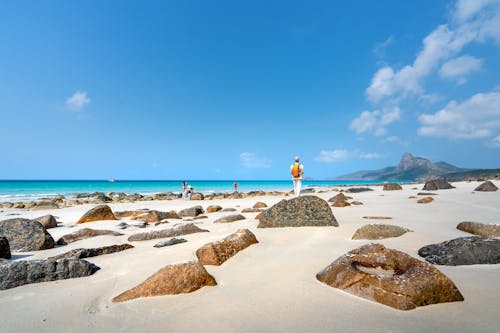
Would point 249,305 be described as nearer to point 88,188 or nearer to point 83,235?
point 83,235

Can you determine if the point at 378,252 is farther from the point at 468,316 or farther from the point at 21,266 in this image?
the point at 21,266

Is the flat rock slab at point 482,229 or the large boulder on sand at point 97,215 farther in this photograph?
the large boulder on sand at point 97,215

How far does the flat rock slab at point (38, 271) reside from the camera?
247cm

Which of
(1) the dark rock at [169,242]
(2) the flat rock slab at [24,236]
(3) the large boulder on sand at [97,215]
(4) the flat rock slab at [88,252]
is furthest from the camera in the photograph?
(3) the large boulder on sand at [97,215]

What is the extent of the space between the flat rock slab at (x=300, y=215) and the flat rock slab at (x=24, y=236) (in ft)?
12.8

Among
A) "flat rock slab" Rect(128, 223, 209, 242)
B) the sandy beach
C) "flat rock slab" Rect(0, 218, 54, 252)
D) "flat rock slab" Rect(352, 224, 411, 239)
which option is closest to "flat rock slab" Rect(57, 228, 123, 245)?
"flat rock slab" Rect(0, 218, 54, 252)

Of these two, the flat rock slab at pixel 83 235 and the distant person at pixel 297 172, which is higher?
the distant person at pixel 297 172

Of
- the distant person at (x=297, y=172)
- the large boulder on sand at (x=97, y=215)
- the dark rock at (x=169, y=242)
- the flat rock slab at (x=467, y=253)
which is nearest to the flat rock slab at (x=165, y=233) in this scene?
the dark rock at (x=169, y=242)

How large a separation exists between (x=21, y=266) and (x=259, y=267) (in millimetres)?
2463

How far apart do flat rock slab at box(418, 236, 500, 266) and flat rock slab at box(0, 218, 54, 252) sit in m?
5.86

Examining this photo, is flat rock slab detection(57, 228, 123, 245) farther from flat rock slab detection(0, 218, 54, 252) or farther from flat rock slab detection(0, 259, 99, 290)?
flat rock slab detection(0, 259, 99, 290)

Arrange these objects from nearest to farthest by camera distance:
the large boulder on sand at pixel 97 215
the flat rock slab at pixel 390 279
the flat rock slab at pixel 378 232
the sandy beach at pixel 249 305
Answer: the sandy beach at pixel 249 305
the flat rock slab at pixel 390 279
the flat rock slab at pixel 378 232
the large boulder on sand at pixel 97 215

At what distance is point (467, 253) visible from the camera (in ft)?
8.34

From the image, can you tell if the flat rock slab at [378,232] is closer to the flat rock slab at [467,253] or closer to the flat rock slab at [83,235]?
the flat rock slab at [467,253]
